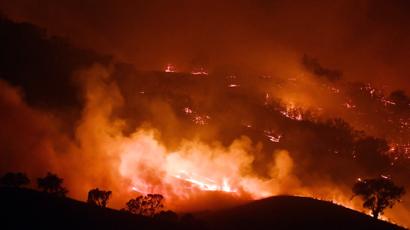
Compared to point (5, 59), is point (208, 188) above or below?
below

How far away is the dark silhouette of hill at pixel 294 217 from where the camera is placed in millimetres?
61319

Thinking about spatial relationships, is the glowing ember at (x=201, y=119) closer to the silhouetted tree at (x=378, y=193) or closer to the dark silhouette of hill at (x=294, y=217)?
the silhouetted tree at (x=378, y=193)

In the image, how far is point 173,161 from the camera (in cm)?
11588

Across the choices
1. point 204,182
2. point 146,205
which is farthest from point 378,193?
point 204,182

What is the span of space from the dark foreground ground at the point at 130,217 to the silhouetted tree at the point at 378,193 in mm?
11299

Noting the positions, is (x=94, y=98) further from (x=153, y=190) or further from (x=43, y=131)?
(x=153, y=190)

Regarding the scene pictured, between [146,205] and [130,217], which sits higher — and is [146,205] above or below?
above

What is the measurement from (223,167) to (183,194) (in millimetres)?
17721

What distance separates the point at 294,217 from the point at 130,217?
2885 centimetres

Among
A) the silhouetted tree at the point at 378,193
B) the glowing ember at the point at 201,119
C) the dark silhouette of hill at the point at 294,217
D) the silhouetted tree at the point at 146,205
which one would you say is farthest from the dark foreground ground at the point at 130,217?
the glowing ember at the point at 201,119

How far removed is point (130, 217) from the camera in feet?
145

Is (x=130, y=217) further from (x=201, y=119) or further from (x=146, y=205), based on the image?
(x=201, y=119)

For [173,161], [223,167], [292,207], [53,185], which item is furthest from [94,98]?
[292,207]

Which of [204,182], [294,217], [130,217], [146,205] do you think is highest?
[204,182]
